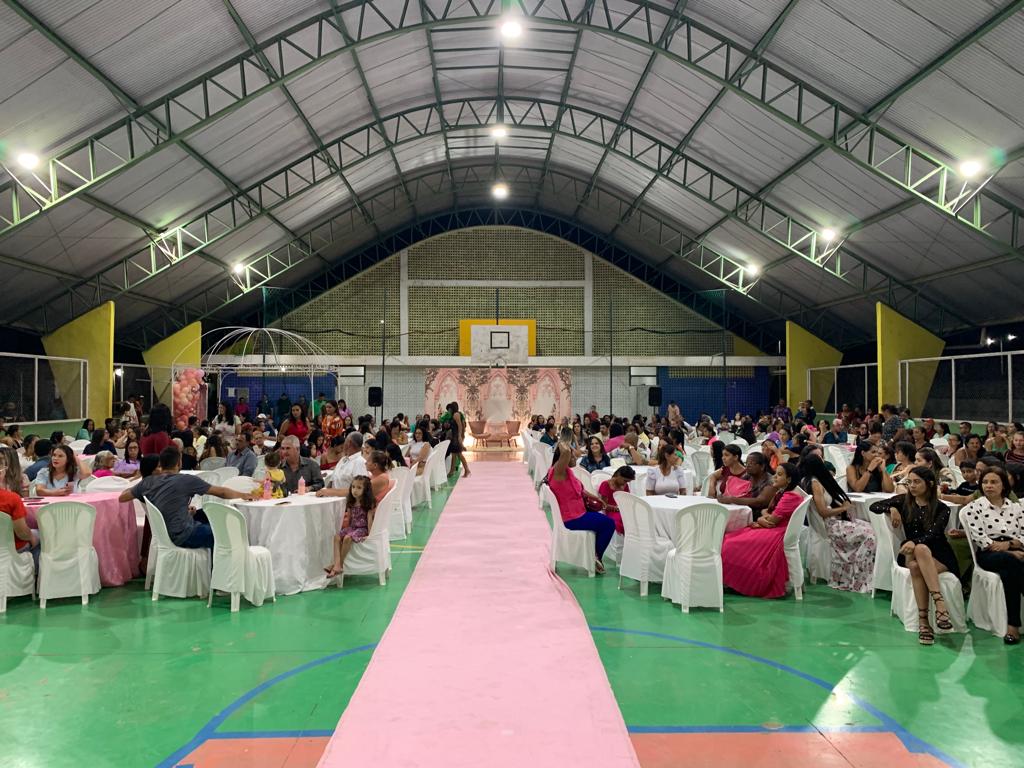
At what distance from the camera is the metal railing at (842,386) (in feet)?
56.2

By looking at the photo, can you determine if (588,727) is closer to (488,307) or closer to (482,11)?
(482,11)

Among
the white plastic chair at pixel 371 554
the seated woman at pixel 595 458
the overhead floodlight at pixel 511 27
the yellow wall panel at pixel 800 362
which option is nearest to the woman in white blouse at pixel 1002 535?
the white plastic chair at pixel 371 554

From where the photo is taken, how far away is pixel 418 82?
46.1 ft

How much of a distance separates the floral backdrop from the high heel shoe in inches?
657

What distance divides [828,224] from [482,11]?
24.2 ft

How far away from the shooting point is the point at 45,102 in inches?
353

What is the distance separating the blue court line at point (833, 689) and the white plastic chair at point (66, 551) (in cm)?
357

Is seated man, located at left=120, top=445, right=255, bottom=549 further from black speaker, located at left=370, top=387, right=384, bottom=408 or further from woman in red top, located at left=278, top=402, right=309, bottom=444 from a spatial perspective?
black speaker, located at left=370, top=387, right=384, bottom=408

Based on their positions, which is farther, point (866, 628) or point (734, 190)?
point (734, 190)

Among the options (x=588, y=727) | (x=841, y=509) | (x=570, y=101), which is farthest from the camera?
(x=570, y=101)

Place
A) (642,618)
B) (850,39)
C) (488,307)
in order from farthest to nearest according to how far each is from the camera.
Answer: (488,307)
(850,39)
(642,618)

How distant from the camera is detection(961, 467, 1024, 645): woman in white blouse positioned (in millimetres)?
4543

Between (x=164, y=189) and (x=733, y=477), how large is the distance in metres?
10.7

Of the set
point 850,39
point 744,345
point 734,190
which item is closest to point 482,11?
point 850,39
